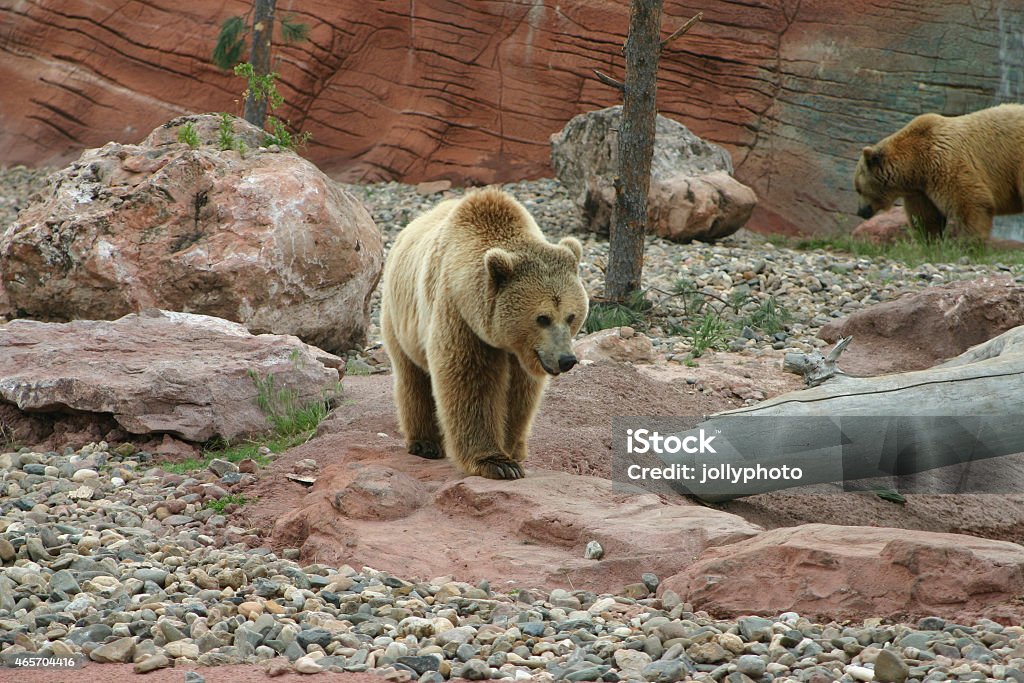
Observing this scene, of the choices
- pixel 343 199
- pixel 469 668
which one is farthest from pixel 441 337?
pixel 343 199

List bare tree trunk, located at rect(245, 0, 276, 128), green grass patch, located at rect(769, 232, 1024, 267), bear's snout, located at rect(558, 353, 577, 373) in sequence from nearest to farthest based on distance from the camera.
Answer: bear's snout, located at rect(558, 353, 577, 373) → green grass patch, located at rect(769, 232, 1024, 267) → bare tree trunk, located at rect(245, 0, 276, 128)

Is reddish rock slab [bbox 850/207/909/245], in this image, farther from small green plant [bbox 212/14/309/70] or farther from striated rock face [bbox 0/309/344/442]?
striated rock face [bbox 0/309/344/442]

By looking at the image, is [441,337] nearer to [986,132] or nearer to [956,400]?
[956,400]

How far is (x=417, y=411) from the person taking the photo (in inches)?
215

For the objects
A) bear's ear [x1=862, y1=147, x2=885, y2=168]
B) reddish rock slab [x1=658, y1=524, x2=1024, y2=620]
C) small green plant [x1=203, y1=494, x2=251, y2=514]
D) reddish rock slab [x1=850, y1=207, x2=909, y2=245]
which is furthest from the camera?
reddish rock slab [x1=850, y1=207, x2=909, y2=245]

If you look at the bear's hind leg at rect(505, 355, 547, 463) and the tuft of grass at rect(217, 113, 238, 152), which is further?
the tuft of grass at rect(217, 113, 238, 152)

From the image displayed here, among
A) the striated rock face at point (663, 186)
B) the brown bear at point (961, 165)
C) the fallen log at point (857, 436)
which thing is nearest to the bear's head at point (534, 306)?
the fallen log at point (857, 436)

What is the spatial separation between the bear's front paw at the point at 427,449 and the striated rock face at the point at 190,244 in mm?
2501

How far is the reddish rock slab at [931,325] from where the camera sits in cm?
728

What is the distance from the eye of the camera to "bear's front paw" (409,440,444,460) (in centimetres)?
541

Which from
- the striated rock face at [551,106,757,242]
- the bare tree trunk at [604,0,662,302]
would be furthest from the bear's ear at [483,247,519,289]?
the striated rock face at [551,106,757,242]

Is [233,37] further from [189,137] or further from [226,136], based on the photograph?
[189,137]

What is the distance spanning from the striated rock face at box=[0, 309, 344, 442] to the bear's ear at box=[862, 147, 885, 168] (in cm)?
759

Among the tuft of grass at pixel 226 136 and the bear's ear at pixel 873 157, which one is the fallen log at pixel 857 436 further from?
the bear's ear at pixel 873 157
